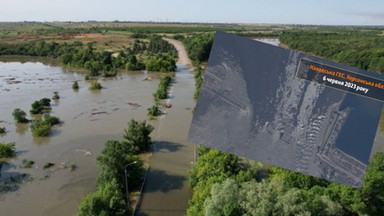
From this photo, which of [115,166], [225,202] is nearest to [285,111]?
[225,202]

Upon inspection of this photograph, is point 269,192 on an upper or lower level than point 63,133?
upper

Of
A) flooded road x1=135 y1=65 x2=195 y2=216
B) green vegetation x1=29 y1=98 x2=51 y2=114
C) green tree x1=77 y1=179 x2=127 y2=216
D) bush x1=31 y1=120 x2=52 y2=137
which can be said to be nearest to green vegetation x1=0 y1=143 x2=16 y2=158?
bush x1=31 y1=120 x2=52 y2=137

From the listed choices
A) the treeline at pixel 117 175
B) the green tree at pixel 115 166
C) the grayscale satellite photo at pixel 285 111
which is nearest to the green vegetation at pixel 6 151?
the treeline at pixel 117 175

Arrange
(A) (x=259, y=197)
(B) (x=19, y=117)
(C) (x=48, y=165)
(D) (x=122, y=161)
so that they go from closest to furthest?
(A) (x=259, y=197)
(D) (x=122, y=161)
(C) (x=48, y=165)
(B) (x=19, y=117)

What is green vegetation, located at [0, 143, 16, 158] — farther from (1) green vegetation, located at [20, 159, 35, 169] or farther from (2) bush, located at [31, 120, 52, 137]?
(2) bush, located at [31, 120, 52, 137]

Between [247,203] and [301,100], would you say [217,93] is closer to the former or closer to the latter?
[301,100]

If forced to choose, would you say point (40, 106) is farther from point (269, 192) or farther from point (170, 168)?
point (269, 192)
